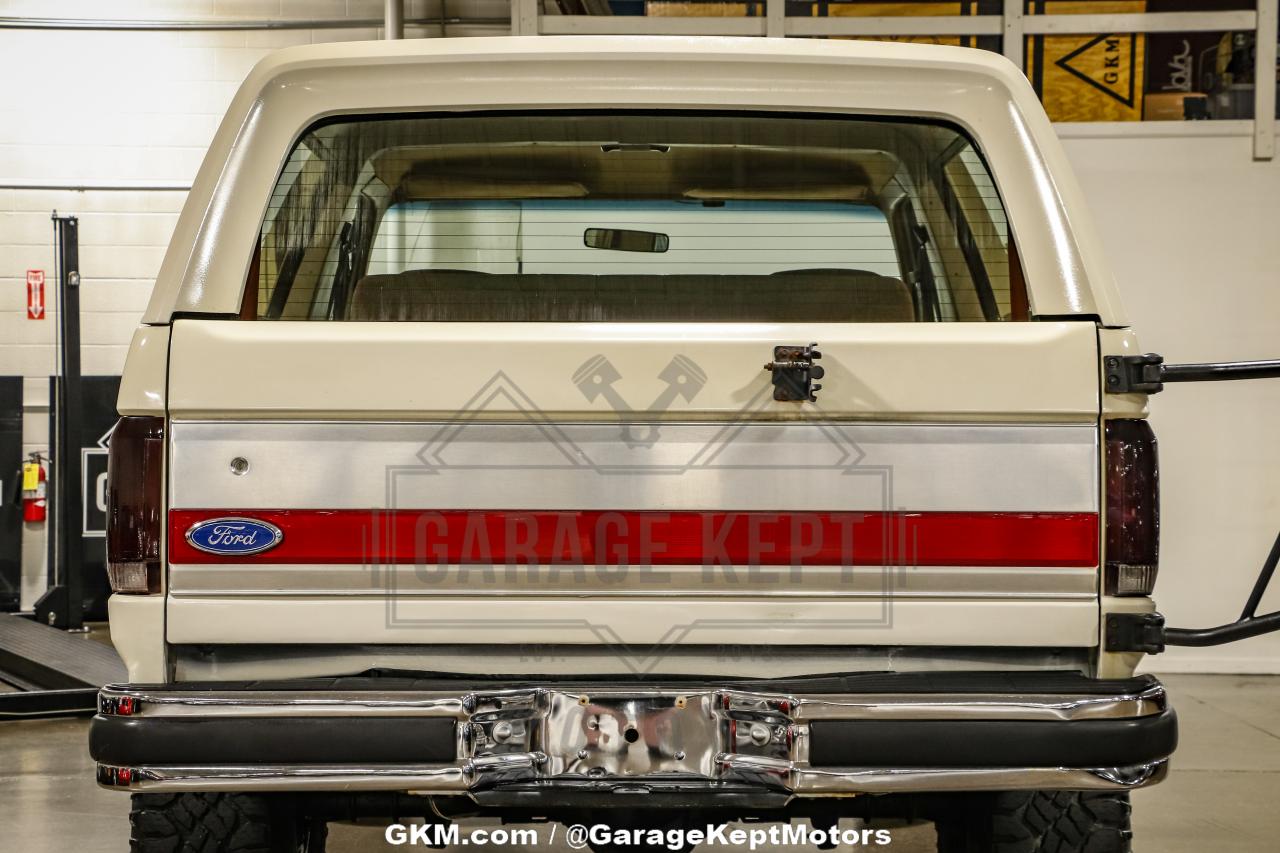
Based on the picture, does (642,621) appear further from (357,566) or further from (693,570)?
(357,566)

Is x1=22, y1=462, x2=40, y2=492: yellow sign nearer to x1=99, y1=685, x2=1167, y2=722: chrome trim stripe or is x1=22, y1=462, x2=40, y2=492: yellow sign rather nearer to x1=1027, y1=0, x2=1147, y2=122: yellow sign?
x1=1027, y1=0, x2=1147, y2=122: yellow sign

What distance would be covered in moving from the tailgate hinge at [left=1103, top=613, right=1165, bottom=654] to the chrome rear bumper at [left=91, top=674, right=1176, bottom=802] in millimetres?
100

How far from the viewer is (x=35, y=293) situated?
7.71 meters

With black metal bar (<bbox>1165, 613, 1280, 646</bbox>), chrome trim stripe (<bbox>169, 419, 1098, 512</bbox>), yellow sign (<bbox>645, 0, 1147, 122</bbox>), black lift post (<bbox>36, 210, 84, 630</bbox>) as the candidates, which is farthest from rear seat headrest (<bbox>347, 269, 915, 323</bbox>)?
black lift post (<bbox>36, 210, 84, 630</bbox>)

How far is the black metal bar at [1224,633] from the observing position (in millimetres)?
2314

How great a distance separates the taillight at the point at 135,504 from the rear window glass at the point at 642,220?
0.36 metres

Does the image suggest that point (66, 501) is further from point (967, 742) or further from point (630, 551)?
point (967, 742)

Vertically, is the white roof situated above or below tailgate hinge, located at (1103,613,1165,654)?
above

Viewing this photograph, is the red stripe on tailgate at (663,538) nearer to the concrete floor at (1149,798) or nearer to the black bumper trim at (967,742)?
the black bumper trim at (967,742)

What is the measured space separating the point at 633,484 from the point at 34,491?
22.7 feet

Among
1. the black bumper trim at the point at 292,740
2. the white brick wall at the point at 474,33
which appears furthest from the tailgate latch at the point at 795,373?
the white brick wall at the point at 474,33

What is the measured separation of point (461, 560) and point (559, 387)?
Answer: 12.5 inches

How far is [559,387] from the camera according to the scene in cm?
188

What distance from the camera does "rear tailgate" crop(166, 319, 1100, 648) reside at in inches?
73.9
